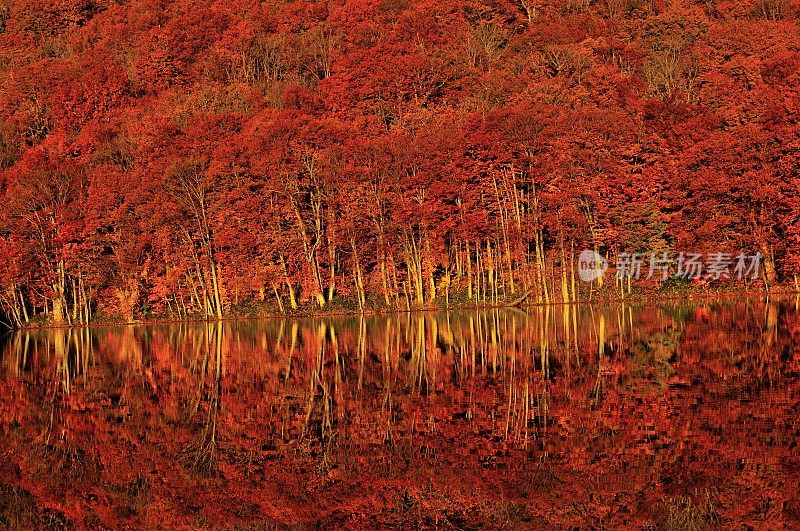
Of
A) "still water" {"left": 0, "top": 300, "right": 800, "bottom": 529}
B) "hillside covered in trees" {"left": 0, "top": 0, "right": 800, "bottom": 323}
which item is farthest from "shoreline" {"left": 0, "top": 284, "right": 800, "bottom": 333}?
"still water" {"left": 0, "top": 300, "right": 800, "bottom": 529}

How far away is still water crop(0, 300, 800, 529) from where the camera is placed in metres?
12.5

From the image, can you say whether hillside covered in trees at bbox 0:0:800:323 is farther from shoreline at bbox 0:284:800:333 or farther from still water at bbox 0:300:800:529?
still water at bbox 0:300:800:529

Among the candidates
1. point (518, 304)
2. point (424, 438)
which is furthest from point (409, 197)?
point (424, 438)

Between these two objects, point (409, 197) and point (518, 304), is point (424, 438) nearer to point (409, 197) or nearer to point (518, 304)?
point (518, 304)

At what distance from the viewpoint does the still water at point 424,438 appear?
12469mm

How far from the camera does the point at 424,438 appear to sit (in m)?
16.3

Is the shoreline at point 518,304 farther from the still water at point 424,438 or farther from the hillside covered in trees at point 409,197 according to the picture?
the still water at point 424,438

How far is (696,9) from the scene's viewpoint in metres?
93.8

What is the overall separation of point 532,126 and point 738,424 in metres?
48.0

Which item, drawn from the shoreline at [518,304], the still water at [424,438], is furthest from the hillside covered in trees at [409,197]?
the still water at [424,438]

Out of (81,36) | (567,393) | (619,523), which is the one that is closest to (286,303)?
(567,393)

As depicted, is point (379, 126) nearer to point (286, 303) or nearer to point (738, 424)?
point (286, 303)

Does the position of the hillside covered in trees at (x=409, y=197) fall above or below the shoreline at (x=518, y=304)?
above

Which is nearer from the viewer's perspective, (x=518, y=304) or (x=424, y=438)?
(x=424, y=438)
